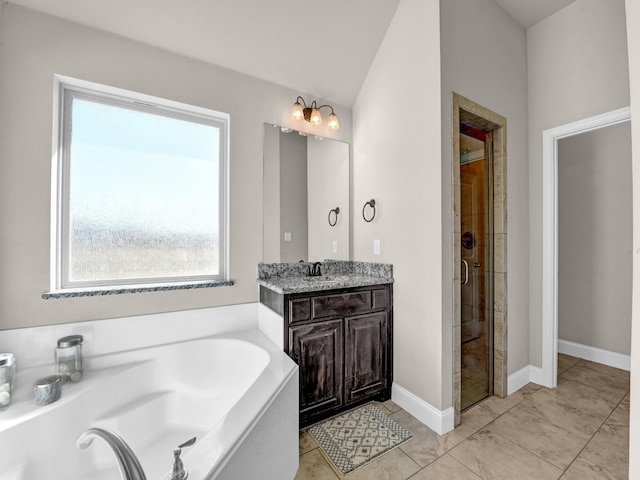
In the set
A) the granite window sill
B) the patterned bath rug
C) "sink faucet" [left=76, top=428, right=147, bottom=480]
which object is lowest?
the patterned bath rug

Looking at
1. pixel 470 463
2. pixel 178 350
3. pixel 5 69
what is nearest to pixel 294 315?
pixel 178 350

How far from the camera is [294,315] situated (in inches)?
71.7

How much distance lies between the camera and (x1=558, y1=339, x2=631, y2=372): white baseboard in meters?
2.65

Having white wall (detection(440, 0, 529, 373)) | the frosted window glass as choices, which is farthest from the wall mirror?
white wall (detection(440, 0, 529, 373))

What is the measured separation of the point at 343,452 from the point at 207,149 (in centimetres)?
226

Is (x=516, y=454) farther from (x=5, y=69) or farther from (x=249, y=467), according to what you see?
(x=5, y=69)

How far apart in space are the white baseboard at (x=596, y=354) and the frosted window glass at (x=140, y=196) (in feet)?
12.0

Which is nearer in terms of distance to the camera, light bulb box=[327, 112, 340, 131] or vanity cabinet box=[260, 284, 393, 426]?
vanity cabinet box=[260, 284, 393, 426]

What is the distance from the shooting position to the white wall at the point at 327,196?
248cm

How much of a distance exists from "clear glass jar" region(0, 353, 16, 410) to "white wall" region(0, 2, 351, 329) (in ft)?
0.90

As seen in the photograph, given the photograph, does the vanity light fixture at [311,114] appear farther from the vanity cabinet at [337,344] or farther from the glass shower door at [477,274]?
the vanity cabinet at [337,344]

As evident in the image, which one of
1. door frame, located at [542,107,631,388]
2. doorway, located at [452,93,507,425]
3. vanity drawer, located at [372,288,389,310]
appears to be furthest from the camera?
door frame, located at [542,107,631,388]

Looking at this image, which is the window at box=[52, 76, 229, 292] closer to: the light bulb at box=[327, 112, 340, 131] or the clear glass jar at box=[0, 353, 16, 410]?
the clear glass jar at box=[0, 353, 16, 410]

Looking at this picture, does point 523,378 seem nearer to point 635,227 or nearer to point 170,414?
point 635,227
